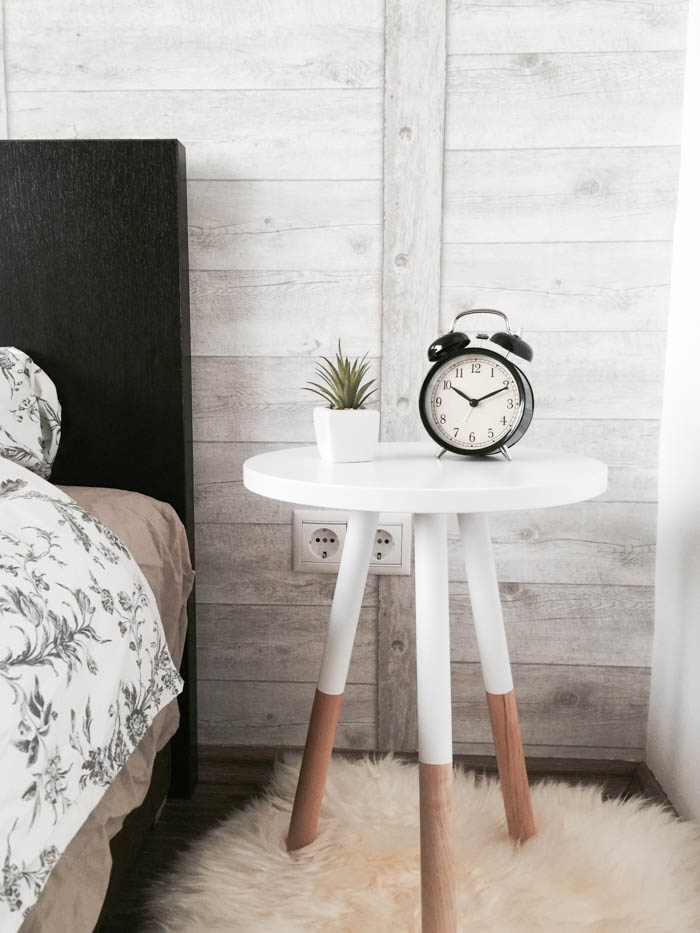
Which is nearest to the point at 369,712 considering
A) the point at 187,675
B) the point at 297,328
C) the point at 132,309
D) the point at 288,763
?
the point at 288,763

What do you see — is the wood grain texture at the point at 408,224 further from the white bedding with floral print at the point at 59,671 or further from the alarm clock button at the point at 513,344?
the white bedding with floral print at the point at 59,671

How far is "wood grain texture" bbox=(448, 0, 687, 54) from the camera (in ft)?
4.03

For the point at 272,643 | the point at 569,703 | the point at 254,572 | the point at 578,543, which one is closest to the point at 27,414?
the point at 254,572

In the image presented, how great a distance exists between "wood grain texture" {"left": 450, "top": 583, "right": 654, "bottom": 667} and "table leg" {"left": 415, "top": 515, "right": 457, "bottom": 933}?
516 mm

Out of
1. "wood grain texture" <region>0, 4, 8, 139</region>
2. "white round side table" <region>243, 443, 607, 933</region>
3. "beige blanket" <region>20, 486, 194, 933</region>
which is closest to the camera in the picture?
"beige blanket" <region>20, 486, 194, 933</region>

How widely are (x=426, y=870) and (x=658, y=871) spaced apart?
1.21 ft

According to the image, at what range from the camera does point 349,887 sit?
1.01m

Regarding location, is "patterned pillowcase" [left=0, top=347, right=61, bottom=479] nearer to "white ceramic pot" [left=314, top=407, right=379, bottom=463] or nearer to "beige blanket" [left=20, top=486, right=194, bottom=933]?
"beige blanket" [left=20, top=486, right=194, bottom=933]

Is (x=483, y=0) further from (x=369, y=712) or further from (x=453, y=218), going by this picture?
(x=369, y=712)

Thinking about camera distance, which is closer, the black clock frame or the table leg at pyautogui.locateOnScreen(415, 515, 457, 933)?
the table leg at pyautogui.locateOnScreen(415, 515, 457, 933)

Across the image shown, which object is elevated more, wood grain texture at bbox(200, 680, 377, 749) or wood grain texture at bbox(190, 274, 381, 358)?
wood grain texture at bbox(190, 274, 381, 358)

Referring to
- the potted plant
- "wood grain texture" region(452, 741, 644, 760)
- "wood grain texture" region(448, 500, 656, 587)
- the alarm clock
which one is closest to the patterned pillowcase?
the potted plant

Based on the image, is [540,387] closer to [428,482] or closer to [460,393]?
[460,393]

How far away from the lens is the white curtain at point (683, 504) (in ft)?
3.90
